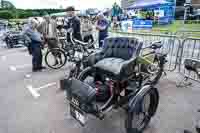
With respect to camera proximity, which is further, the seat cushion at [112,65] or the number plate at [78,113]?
the seat cushion at [112,65]

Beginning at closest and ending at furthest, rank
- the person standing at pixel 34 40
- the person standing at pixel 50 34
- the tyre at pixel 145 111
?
the tyre at pixel 145 111
the person standing at pixel 34 40
the person standing at pixel 50 34

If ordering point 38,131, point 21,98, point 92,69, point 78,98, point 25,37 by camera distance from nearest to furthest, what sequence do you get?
point 78,98 < point 38,131 < point 92,69 < point 21,98 < point 25,37

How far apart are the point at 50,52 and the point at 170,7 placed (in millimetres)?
15832

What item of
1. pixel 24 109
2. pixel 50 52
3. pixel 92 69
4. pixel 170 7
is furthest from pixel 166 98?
pixel 170 7

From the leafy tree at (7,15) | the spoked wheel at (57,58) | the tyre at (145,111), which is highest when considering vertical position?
the leafy tree at (7,15)

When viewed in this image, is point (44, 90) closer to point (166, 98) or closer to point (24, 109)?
point (24, 109)

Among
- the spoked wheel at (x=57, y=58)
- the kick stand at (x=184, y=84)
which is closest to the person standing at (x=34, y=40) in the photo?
the spoked wheel at (x=57, y=58)

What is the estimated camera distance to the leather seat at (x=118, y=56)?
2734 millimetres

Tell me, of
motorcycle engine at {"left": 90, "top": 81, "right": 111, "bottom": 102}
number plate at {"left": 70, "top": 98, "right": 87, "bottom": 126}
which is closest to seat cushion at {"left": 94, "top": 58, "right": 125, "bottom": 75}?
motorcycle engine at {"left": 90, "top": 81, "right": 111, "bottom": 102}

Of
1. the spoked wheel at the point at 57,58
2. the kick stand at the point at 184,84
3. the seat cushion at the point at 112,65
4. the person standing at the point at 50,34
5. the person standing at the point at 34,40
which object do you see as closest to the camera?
the seat cushion at the point at 112,65

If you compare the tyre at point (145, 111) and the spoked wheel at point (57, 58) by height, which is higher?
the spoked wheel at point (57, 58)

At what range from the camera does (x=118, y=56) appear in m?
3.25

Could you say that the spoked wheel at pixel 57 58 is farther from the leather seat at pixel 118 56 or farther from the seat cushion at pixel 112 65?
the seat cushion at pixel 112 65

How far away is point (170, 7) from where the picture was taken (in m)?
17.7
